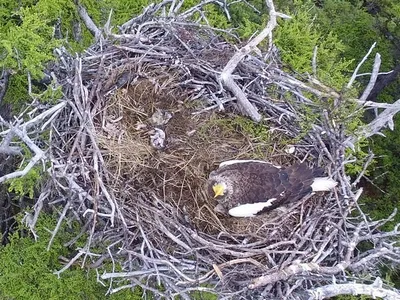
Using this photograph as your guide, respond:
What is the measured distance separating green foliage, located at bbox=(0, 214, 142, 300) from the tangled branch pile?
456 millimetres

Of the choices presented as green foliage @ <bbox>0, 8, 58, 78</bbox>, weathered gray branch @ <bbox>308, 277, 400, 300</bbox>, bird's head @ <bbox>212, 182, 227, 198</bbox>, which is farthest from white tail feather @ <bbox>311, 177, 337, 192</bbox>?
green foliage @ <bbox>0, 8, 58, 78</bbox>

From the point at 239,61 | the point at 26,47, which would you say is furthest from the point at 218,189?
the point at 26,47

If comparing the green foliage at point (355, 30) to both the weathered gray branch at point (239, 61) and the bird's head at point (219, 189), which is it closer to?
the weathered gray branch at point (239, 61)

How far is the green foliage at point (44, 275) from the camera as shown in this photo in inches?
136

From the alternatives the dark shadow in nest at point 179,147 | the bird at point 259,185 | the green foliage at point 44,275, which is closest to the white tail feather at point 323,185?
the bird at point 259,185

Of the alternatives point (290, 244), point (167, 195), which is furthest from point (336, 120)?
point (167, 195)

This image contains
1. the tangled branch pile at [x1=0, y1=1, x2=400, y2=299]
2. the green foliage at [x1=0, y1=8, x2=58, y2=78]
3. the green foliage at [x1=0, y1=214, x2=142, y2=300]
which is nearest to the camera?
the tangled branch pile at [x1=0, y1=1, x2=400, y2=299]

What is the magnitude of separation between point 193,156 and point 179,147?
110 mm

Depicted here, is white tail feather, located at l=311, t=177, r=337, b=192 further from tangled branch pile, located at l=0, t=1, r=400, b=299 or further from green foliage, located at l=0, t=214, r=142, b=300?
green foliage, located at l=0, t=214, r=142, b=300

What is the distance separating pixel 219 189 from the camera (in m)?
2.92

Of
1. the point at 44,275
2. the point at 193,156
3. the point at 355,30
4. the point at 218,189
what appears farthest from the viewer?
the point at 355,30

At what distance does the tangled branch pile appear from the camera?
2.80 metres

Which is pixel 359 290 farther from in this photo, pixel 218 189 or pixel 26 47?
pixel 26 47

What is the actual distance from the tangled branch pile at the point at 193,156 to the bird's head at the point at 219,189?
0.18m
